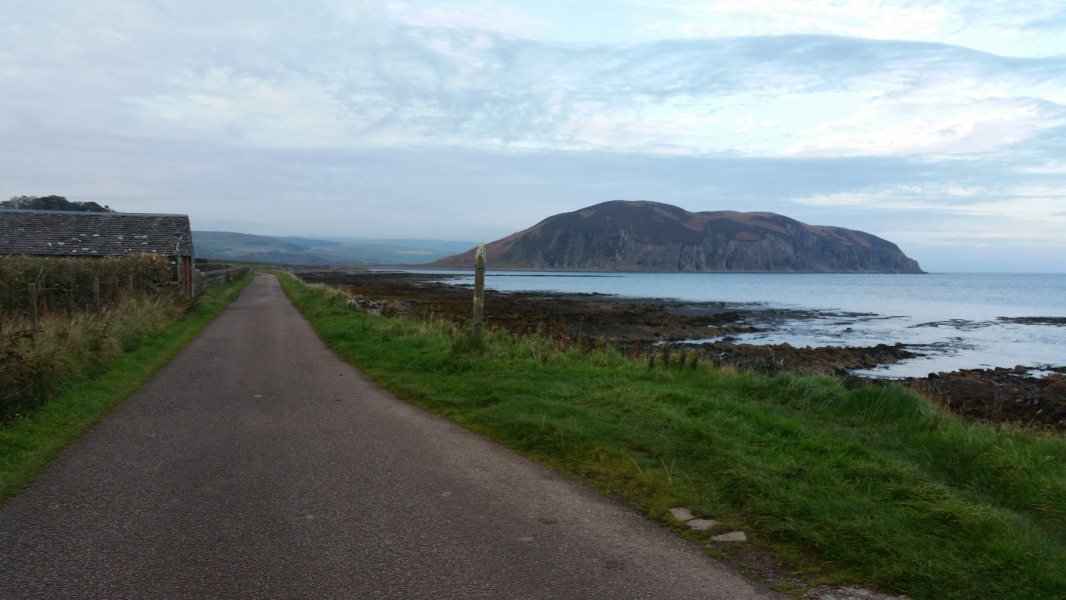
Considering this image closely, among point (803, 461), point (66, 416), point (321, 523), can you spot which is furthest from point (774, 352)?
point (321, 523)

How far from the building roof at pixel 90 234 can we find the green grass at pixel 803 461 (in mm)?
30245

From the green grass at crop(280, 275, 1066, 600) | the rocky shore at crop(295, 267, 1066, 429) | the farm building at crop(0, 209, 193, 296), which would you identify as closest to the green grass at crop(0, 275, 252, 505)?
the green grass at crop(280, 275, 1066, 600)

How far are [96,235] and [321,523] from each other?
38.6m

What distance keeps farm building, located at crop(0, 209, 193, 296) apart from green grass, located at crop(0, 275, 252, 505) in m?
22.2

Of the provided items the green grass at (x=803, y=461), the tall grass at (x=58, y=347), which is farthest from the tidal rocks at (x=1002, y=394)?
the tall grass at (x=58, y=347)

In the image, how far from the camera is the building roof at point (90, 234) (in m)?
34.6

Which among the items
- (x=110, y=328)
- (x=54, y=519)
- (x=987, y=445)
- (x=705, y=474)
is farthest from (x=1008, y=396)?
(x=110, y=328)

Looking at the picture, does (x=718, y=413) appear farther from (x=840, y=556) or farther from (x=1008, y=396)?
(x=1008, y=396)

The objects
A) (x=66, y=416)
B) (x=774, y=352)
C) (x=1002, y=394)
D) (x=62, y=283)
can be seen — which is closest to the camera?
(x=66, y=416)

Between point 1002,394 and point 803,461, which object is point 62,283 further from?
point 1002,394

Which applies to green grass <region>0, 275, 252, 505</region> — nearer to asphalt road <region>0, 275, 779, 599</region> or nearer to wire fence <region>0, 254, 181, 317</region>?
asphalt road <region>0, 275, 779, 599</region>

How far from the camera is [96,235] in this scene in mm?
36312

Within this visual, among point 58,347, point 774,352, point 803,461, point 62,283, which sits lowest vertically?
point 774,352

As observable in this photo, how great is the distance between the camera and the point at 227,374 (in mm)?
12367
